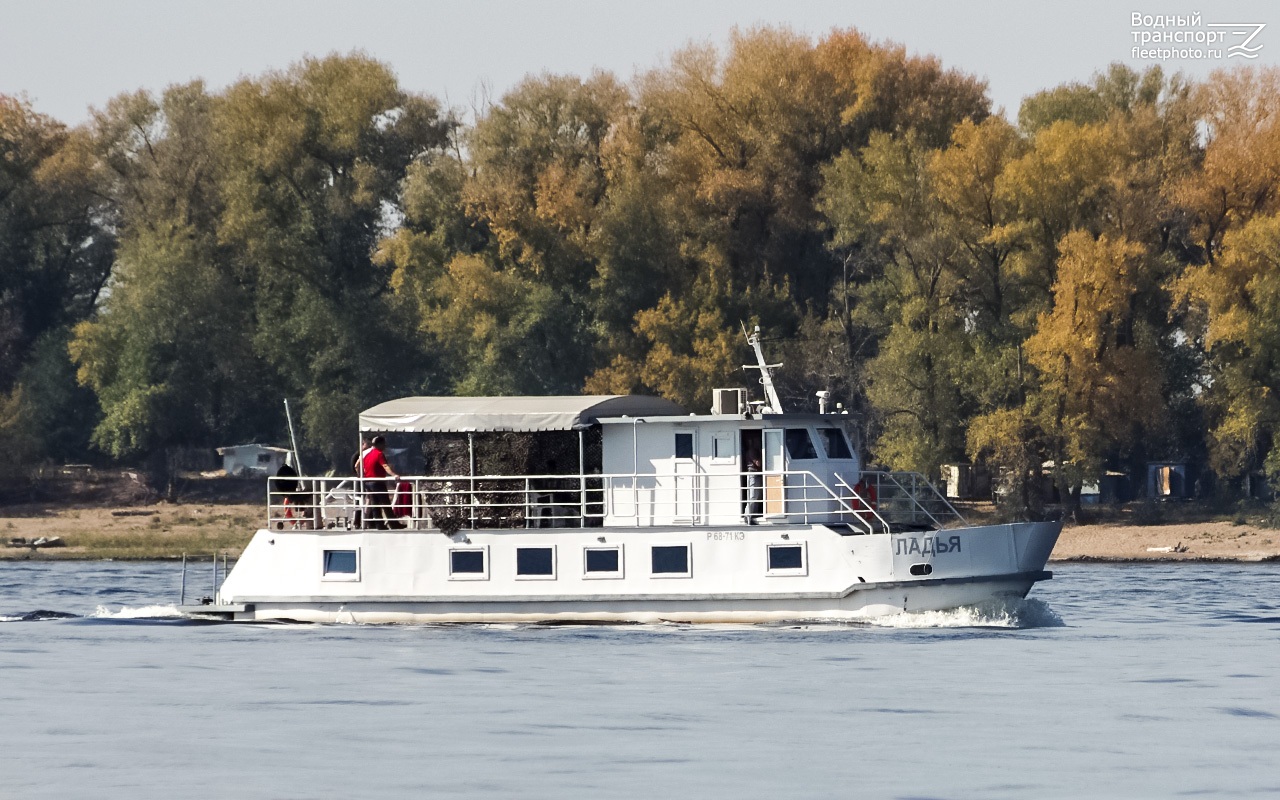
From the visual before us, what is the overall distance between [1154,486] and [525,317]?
77.4 feet

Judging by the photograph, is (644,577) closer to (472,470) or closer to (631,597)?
(631,597)

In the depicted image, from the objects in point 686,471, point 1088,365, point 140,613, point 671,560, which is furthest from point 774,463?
point 1088,365

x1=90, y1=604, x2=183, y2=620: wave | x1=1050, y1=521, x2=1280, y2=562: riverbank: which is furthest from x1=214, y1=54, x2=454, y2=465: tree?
x1=90, y1=604, x2=183, y2=620: wave

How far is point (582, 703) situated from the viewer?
26.6 meters

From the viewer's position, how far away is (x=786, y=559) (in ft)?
109

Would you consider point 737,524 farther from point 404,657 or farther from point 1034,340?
point 1034,340

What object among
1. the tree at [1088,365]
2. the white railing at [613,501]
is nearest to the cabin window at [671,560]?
the white railing at [613,501]

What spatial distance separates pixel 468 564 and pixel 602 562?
2286mm

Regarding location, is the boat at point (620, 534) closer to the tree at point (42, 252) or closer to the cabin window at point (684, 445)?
the cabin window at point (684, 445)

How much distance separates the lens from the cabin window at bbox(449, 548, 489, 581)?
113ft

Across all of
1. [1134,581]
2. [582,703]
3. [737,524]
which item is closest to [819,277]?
[1134,581]

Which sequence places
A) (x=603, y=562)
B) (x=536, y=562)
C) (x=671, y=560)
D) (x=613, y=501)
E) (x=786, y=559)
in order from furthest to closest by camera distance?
(x=613, y=501)
(x=536, y=562)
(x=603, y=562)
(x=671, y=560)
(x=786, y=559)

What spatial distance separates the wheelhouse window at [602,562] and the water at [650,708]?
105cm

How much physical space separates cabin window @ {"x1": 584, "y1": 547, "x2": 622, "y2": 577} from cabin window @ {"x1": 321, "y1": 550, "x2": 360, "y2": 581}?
400 centimetres
